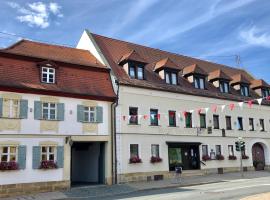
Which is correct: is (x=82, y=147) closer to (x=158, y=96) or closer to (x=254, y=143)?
(x=158, y=96)

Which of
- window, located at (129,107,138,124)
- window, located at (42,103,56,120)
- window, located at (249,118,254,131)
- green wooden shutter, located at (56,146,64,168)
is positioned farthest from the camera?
window, located at (249,118,254,131)

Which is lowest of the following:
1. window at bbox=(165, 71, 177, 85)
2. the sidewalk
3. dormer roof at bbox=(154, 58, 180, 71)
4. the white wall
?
the sidewalk

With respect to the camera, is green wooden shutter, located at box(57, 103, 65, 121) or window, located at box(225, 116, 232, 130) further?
window, located at box(225, 116, 232, 130)

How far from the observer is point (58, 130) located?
22.5 meters

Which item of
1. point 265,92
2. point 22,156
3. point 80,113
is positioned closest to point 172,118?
point 80,113

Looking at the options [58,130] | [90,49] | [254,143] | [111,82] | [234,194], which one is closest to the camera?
[234,194]

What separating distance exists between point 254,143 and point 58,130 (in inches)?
854

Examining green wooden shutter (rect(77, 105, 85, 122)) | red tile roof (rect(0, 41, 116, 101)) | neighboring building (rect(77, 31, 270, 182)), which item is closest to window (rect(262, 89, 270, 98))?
neighboring building (rect(77, 31, 270, 182))

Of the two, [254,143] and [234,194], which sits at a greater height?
[254,143]

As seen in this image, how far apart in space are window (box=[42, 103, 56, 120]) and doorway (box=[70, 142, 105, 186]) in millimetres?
3723

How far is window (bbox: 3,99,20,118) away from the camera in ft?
68.2

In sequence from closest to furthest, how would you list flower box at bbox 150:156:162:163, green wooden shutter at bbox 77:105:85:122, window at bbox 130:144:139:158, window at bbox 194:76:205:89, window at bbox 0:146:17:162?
window at bbox 0:146:17:162 → green wooden shutter at bbox 77:105:85:122 → window at bbox 130:144:139:158 → flower box at bbox 150:156:162:163 → window at bbox 194:76:205:89

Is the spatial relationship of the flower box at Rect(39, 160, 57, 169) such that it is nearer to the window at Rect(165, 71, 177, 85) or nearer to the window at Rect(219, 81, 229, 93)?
the window at Rect(165, 71, 177, 85)

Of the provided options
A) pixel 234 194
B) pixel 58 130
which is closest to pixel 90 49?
pixel 58 130
